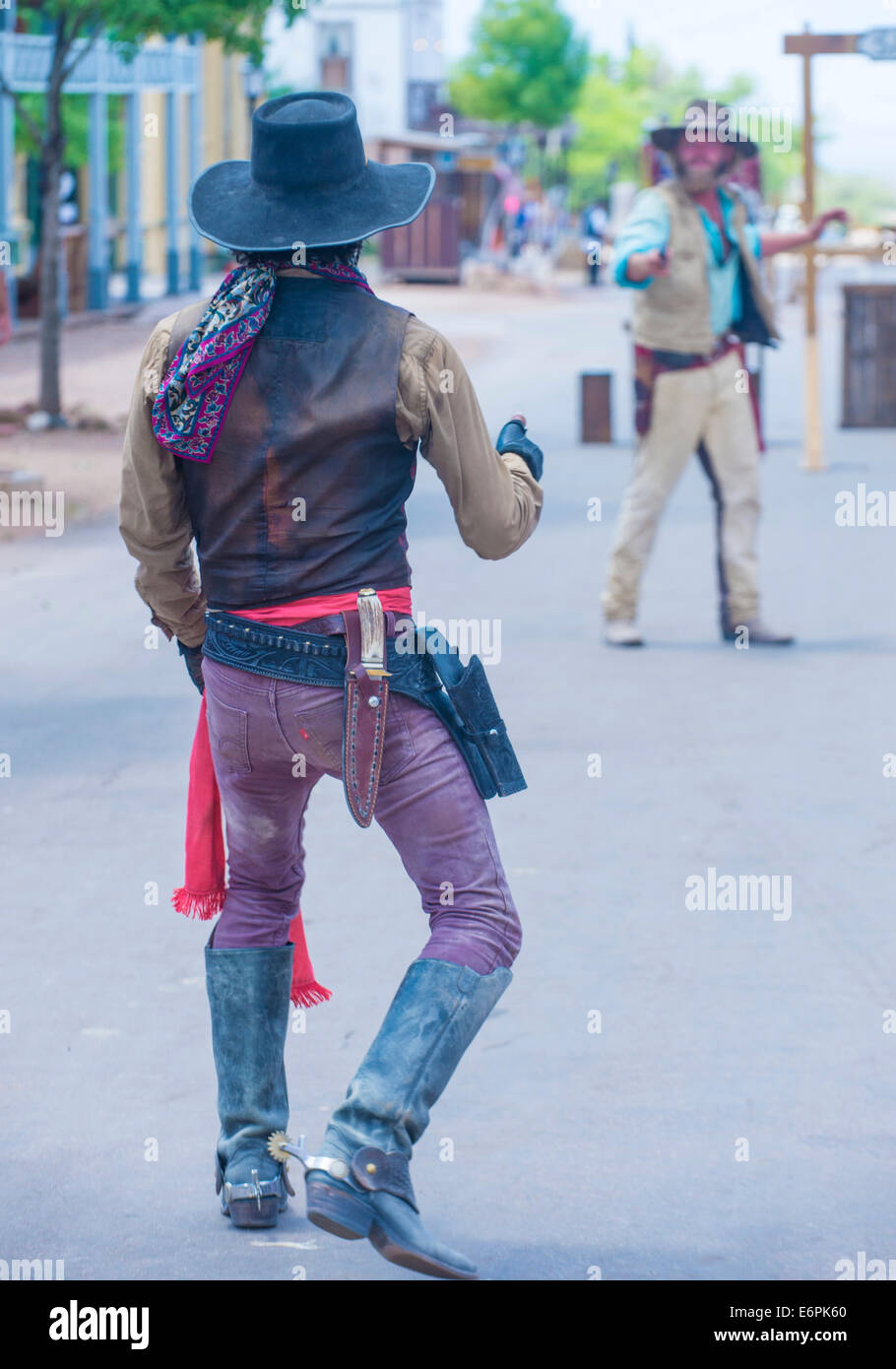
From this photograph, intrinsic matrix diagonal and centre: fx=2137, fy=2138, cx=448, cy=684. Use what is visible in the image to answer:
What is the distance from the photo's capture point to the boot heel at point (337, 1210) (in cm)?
337

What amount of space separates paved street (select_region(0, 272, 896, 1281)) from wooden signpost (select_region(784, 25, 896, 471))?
5.48m

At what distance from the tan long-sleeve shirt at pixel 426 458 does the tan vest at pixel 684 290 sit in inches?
208

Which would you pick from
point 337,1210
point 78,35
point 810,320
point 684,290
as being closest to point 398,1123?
point 337,1210

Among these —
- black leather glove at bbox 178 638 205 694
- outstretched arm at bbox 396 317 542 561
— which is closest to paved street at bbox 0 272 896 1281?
black leather glove at bbox 178 638 205 694

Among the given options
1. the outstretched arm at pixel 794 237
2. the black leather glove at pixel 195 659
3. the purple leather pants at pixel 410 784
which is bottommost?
the purple leather pants at pixel 410 784

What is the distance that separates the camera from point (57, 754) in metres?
7.58

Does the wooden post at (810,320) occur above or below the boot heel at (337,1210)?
above

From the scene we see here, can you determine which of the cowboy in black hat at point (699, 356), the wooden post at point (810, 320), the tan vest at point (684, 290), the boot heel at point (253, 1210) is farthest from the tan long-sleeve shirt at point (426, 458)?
the wooden post at point (810, 320)

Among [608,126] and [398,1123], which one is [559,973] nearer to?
[398,1123]

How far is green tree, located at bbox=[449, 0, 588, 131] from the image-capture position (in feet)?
237

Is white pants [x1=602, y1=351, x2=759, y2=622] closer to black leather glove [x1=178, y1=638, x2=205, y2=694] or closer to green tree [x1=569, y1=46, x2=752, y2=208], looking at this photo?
black leather glove [x1=178, y1=638, x2=205, y2=694]

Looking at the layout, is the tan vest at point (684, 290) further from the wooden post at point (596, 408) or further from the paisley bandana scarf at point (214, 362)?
the wooden post at point (596, 408)

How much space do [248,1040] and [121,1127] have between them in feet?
2.11
